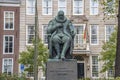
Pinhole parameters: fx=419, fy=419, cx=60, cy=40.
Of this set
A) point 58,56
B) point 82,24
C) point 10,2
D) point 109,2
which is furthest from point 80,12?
point 58,56

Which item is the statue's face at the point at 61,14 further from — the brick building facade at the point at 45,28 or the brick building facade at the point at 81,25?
the brick building facade at the point at 81,25

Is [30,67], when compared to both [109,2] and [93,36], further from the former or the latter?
[109,2]

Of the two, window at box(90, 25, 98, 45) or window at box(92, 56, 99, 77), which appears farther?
window at box(90, 25, 98, 45)

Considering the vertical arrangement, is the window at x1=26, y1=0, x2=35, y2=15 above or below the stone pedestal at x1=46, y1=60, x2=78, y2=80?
above

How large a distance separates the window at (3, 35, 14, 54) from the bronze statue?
29291 millimetres

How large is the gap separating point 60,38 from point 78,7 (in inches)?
1218

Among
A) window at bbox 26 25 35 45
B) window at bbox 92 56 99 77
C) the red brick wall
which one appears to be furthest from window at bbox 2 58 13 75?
window at bbox 92 56 99 77

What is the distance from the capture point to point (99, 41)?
47.2 m

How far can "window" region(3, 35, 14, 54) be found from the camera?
46250mm

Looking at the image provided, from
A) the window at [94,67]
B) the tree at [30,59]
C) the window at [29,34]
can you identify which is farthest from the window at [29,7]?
the window at [94,67]

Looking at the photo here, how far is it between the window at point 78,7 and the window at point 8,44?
7.78 meters

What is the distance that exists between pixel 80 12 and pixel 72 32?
30.6m

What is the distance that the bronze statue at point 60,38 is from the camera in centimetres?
1705

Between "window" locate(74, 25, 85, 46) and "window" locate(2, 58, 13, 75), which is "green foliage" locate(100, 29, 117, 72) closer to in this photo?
"window" locate(74, 25, 85, 46)
